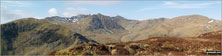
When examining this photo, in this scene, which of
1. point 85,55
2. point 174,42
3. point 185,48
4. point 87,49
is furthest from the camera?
point 174,42

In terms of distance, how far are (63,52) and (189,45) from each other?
2652 cm

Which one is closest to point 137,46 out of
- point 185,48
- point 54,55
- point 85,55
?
point 185,48

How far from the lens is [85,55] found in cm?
3475

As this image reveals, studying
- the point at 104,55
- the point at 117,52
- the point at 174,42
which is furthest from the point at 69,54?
the point at 174,42

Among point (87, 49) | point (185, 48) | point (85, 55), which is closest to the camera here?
point (85, 55)

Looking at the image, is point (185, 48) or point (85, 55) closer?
point (85, 55)

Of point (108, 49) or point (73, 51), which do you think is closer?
point (73, 51)

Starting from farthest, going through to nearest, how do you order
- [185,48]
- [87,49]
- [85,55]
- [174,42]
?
1. [174,42]
2. [185,48]
3. [87,49]
4. [85,55]

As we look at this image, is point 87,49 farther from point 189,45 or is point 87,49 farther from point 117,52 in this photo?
point 189,45

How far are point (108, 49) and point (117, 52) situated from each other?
2.14 metres

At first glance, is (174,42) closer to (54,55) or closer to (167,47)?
(167,47)

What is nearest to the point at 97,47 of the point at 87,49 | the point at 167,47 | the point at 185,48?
the point at 87,49

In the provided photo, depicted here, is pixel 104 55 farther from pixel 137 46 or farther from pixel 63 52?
pixel 137 46

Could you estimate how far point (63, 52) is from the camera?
36.4 m
